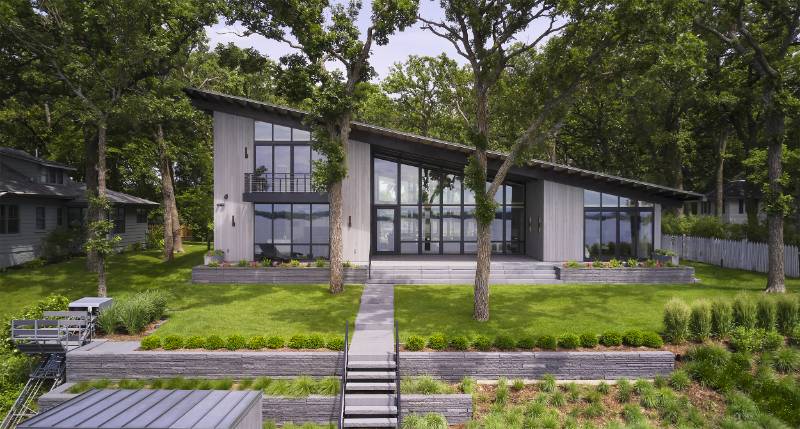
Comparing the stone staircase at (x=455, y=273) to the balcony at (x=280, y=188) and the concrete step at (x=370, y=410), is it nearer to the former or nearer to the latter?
the balcony at (x=280, y=188)

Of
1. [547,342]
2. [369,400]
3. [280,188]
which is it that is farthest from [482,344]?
[280,188]

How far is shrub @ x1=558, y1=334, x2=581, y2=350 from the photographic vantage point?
10.6 metres

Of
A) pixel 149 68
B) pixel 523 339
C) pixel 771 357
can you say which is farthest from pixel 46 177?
pixel 771 357

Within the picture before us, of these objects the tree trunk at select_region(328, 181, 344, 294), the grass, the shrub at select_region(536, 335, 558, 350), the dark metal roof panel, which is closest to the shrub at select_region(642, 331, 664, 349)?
the shrub at select_region(536, 335, 558, 350)

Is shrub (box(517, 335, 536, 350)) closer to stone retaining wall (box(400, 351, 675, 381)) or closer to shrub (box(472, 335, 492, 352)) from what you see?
stone retaining wall (box(400, 351, 675, 381))

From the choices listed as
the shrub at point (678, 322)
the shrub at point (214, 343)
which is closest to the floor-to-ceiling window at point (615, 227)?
the shrub at point (678, 322)

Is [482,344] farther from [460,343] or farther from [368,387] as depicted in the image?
[368,387]

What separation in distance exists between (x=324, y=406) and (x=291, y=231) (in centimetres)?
1130

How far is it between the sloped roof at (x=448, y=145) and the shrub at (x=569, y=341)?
28.8ft

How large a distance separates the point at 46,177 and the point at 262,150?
15.5m

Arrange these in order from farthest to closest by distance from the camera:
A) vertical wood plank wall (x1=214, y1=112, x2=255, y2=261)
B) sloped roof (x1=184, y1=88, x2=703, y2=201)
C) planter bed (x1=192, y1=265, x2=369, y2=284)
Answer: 1. vertical wood plank wall (x1=214, y1=112, x2=255, y2=261)
2. sloped roof (x1=184, y1=88, x2=703, y2=201)
3. planter bed (x1=192, y1=265, x2=369, y2=284)

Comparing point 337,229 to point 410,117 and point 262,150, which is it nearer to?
point 262,150

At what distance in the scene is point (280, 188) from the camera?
19.6 metres

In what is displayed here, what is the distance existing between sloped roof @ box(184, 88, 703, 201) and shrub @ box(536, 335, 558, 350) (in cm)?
880
